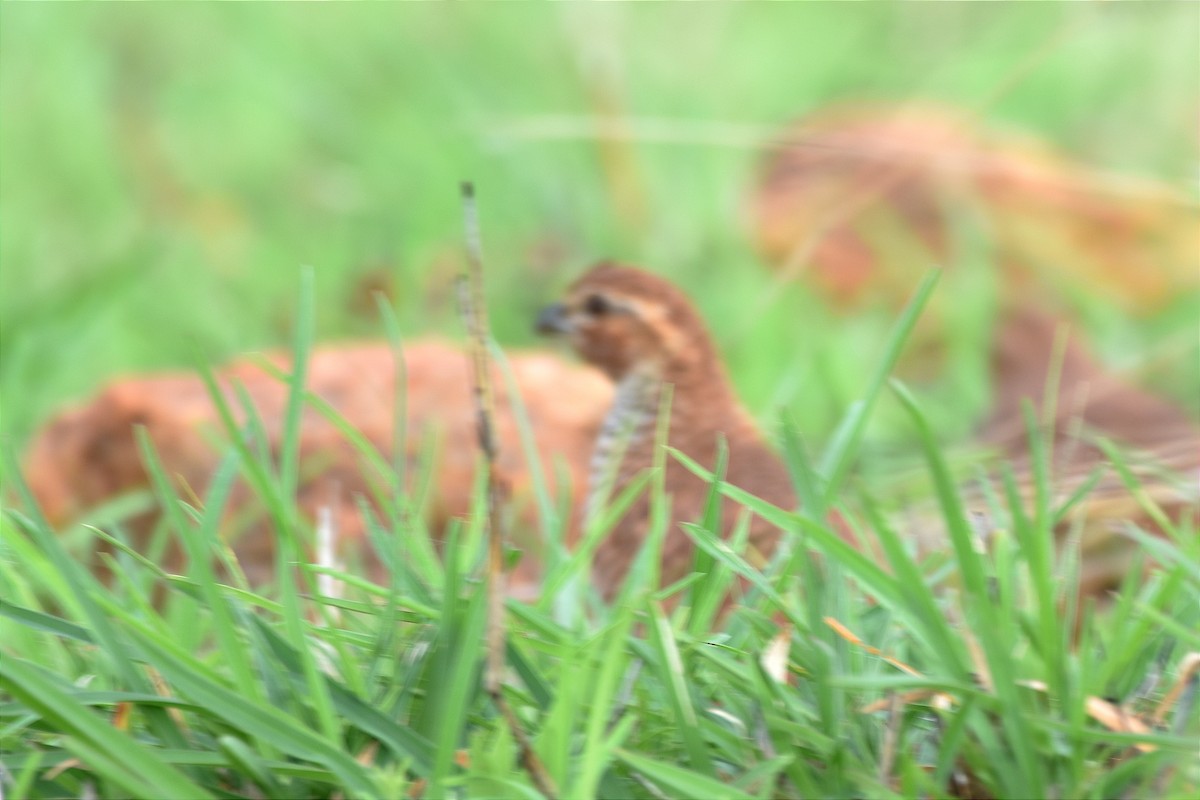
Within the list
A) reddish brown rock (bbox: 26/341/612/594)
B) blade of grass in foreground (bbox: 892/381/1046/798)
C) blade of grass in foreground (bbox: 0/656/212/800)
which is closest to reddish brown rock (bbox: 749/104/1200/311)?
reddish brown rock (bbox: 26/341/612/594)

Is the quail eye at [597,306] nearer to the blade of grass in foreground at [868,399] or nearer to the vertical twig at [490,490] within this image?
the blade of grass in foreground at [868,399]

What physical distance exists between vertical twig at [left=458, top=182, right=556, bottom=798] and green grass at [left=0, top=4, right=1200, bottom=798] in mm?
24

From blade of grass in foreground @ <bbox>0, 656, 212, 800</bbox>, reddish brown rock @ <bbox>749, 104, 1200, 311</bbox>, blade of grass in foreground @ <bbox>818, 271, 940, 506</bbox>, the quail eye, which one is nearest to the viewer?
blade of grass in foreground @ <bbox>0, 656, 212, 800</bbox>

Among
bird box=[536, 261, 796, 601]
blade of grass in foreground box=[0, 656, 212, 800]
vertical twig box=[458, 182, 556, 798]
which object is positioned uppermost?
bird box=[536, 261, 796, 601]

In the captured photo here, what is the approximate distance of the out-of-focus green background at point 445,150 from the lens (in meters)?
5.15

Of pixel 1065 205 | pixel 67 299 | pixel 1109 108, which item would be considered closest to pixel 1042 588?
pixel 67 299

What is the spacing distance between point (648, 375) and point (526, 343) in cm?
196

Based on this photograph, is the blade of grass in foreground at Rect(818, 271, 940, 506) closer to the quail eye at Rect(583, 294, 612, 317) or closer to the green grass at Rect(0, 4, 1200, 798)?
the green grass at Rect(0, 4, 1200, 798)

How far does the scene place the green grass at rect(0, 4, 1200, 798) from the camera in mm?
1633

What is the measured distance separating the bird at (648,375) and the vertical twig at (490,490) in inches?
60.0

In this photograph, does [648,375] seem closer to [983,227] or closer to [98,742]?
[98,742]

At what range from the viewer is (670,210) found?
5883mm

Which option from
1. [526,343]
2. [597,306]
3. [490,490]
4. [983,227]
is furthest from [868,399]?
[983,227]

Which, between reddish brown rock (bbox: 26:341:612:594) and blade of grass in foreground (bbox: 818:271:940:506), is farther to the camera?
reddish brown rock (bbox: 26:341:612:594)
